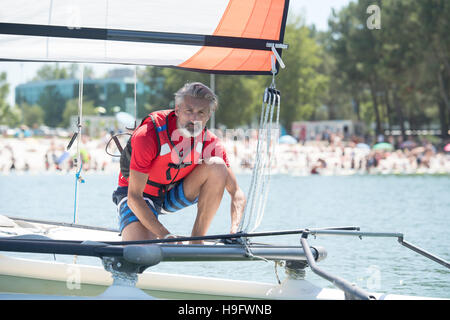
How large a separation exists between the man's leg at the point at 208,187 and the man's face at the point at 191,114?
0.26 metres

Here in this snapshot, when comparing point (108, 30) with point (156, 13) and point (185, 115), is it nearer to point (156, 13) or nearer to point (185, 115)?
point (156, 13)

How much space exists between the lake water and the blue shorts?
8.64ft

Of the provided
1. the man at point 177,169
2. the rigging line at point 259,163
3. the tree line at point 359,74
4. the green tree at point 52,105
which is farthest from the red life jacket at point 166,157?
the green tree at point 52,105

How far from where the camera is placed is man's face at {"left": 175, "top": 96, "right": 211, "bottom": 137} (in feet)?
13.8

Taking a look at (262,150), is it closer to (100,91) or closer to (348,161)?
(348,161)

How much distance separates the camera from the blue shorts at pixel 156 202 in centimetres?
449

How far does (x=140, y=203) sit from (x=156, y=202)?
499mm

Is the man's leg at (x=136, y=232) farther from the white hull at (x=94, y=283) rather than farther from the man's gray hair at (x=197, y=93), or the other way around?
the man's gray hair at (x=197, y=93)

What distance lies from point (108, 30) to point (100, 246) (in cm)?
175

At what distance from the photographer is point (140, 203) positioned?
4125 mm

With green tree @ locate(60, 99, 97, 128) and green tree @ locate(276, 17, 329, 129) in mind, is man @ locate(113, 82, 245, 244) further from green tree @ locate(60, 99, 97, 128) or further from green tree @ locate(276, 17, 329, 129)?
green tree @ locate(60, 99, 97, 128)

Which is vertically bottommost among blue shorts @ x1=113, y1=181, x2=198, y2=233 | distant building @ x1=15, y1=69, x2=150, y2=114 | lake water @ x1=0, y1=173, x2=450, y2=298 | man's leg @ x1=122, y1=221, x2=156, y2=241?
lake water @ x1=0, y1=173, x2=450, y2=298

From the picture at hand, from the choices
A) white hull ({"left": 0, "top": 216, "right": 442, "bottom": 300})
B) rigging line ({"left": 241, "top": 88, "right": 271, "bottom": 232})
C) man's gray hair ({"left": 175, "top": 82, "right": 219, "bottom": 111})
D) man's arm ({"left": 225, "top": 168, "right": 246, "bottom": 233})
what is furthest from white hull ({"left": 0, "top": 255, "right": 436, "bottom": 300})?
man's gray hair ({"left": 175, "top": 82, "right": 219, "bottom": 111})
